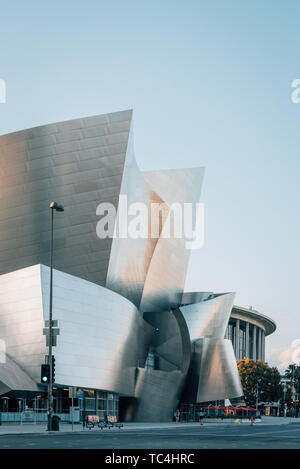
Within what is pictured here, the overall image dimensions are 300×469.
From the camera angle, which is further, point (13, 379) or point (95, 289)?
point (95, 289)

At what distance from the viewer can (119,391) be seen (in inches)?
2232

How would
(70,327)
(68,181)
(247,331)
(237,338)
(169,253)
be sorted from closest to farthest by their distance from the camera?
(70,327)
(68,181)
(169,253)
(247,331)
(237,338)

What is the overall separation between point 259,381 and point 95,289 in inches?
2786

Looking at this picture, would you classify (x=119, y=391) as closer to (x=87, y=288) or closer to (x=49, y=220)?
(x=87, y=288)

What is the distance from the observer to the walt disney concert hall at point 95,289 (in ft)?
161

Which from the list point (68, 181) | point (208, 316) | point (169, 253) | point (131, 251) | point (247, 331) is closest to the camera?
point (68, 181)

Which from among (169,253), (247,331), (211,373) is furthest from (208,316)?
(247,331)

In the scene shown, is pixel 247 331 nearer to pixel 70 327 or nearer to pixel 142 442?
pixel 70 327

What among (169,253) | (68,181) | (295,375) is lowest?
(295,375)

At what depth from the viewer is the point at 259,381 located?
117500mm

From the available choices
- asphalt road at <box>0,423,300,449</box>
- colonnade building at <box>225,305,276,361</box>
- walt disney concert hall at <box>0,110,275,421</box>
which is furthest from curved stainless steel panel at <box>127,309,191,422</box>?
colonnade building at <box>225,305,276,361</box>

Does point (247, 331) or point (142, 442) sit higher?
point (247, 331)
